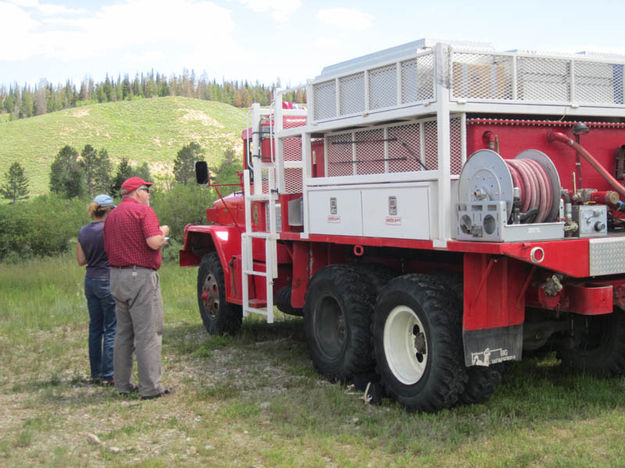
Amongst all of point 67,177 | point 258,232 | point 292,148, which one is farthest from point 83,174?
point 292,148

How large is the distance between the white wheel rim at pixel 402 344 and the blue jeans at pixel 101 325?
2941 mm

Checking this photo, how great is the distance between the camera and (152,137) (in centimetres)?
10100

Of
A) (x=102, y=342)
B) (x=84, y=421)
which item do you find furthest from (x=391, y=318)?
(x=102, y=342)

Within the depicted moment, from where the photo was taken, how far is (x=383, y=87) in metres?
6.05

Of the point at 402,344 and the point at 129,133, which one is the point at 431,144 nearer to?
the point at 402,344

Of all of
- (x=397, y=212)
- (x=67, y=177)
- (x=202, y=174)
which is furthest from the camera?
(x=67, y=177)

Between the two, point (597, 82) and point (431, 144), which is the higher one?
point (597, 82)

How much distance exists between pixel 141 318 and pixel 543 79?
13.4 ft

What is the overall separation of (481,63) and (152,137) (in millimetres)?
99579

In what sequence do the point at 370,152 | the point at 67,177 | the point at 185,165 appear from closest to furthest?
the point at 370,152 < the point at 67,177 < the point at 185,165

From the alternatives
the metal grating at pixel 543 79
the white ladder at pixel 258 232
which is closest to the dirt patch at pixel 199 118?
the white ladder at pixel 258 232

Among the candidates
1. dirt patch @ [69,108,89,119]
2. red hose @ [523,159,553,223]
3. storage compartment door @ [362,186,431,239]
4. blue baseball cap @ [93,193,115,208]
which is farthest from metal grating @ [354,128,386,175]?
dirt patch @ [69,108,89,119]

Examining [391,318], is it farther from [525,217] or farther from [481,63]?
[481,63]

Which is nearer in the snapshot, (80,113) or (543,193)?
(543,193)
